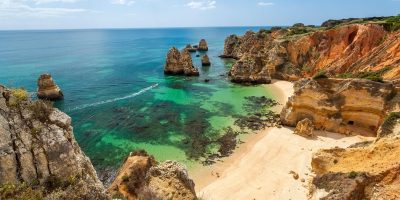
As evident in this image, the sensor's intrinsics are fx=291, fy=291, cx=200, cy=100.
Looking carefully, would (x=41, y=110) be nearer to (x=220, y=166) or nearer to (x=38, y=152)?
(x=38, y=152)

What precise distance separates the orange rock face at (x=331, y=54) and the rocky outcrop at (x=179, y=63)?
48.0ft

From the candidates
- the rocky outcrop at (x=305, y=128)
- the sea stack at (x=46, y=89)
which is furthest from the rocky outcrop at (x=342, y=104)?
the sea stack at (x=46, y=89)

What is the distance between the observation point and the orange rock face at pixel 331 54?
51.8 m

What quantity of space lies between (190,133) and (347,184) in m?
24.8

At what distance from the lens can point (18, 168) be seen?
36.3ft

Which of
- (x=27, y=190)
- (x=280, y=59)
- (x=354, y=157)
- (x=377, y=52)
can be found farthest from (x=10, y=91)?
(x=280, y=59)

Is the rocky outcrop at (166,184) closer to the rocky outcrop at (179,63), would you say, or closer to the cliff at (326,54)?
the cliff at (326,54)

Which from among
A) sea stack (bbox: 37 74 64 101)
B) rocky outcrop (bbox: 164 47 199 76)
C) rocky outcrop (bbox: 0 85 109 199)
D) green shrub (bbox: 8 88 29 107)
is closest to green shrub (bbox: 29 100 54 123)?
rocky outcrop (bbox: 0 85 109 199)

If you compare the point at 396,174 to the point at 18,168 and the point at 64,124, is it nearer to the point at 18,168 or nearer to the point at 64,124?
the point at 64,124

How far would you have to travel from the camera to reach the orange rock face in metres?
51.8

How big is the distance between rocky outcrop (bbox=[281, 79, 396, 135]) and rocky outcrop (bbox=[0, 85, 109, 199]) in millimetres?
33316

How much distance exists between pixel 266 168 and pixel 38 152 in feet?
79.1

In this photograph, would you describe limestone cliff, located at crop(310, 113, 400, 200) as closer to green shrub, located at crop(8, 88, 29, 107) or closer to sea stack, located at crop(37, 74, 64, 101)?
green shrub, located at crop(8, 88, 29, 107)

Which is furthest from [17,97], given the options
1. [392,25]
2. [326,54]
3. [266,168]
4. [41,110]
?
[392,25]
